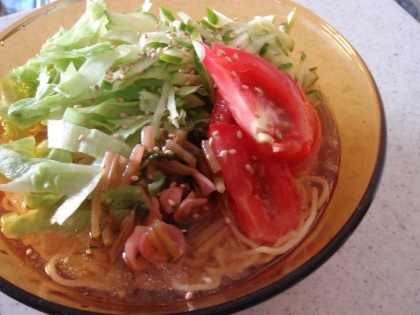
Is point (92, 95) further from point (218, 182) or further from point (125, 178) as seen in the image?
point (218, 182)

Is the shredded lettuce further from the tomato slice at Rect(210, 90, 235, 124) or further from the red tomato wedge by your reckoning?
the red tomato wedge

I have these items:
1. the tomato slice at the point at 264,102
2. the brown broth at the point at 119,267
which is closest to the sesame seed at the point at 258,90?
the tomato slice at the point at 264,102

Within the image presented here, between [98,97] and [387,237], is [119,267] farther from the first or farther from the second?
[387,237]

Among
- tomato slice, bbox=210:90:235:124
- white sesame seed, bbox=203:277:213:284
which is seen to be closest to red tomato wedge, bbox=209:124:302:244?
tomato slice, bbox=210:90:235:124

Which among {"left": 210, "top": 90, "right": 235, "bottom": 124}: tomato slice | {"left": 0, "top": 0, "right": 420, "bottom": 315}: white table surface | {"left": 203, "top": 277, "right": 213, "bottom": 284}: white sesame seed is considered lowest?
{"left": 0, "top": 0, "right": 420, "bottom": 315}: white table surface

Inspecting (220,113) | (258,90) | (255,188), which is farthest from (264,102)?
(255,188)
